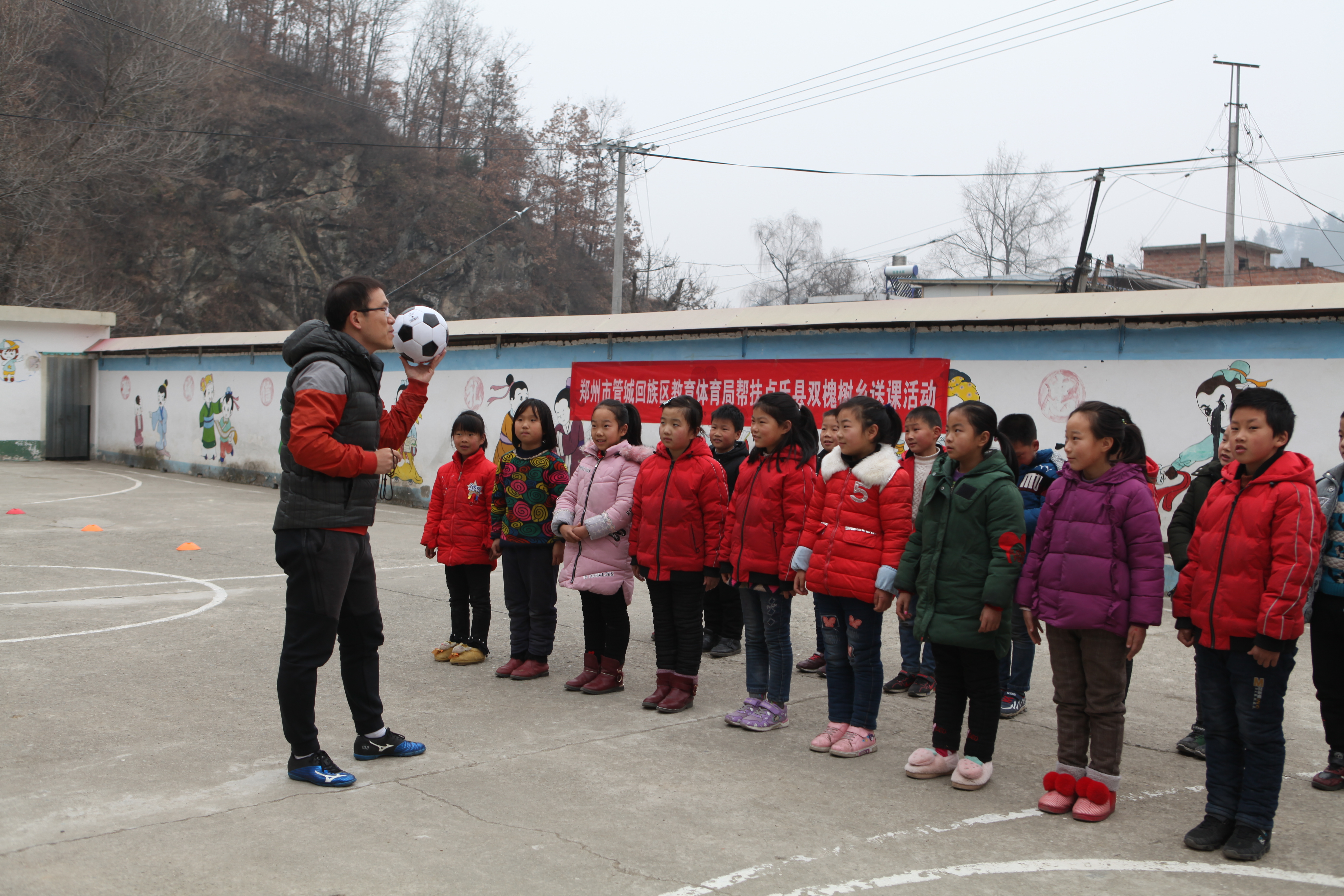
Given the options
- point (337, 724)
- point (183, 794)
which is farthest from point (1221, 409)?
point (183, 794)

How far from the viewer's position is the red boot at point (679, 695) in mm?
5629

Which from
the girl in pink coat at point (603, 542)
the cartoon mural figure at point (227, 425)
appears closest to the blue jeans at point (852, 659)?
the girl in pink coat at point (603, 542)

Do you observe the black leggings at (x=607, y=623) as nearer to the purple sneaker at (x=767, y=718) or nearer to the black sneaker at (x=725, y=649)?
the purple sneaker at (x=767, y=718)

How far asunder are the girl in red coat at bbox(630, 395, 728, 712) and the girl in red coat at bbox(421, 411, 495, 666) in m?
1.35

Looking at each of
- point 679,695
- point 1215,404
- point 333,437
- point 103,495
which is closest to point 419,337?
point 333,437

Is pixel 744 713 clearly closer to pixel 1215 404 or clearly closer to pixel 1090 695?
pixel 1090 695

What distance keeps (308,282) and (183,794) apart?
1568 inches

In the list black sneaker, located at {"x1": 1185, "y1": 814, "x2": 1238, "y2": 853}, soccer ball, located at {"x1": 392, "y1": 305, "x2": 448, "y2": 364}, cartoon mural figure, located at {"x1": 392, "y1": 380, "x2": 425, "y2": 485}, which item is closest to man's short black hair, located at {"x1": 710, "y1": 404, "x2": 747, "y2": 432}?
soccer ball, located at {"x1": 392, "y1": 305, "x2": 448, "y2": 364}

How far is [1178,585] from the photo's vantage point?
14.0ft

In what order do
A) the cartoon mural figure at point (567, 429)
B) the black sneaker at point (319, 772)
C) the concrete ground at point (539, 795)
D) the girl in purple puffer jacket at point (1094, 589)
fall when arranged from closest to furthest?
the concrete ground at point (539, 795)
the girl in purple puffer jacket at point (1094, 589)
the black sneaker at point (319, 772)
the cartoon mural figure at point (567, 429)

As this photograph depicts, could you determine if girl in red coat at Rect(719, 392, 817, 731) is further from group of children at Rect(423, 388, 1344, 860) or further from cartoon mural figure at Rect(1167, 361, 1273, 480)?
cartoon mural figure at Rect(1167, 361, 1273, 480)

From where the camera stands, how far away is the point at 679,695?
5.68 meters

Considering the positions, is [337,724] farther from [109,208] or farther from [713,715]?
[109,208]

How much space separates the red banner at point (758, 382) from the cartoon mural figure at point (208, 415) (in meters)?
10.7
